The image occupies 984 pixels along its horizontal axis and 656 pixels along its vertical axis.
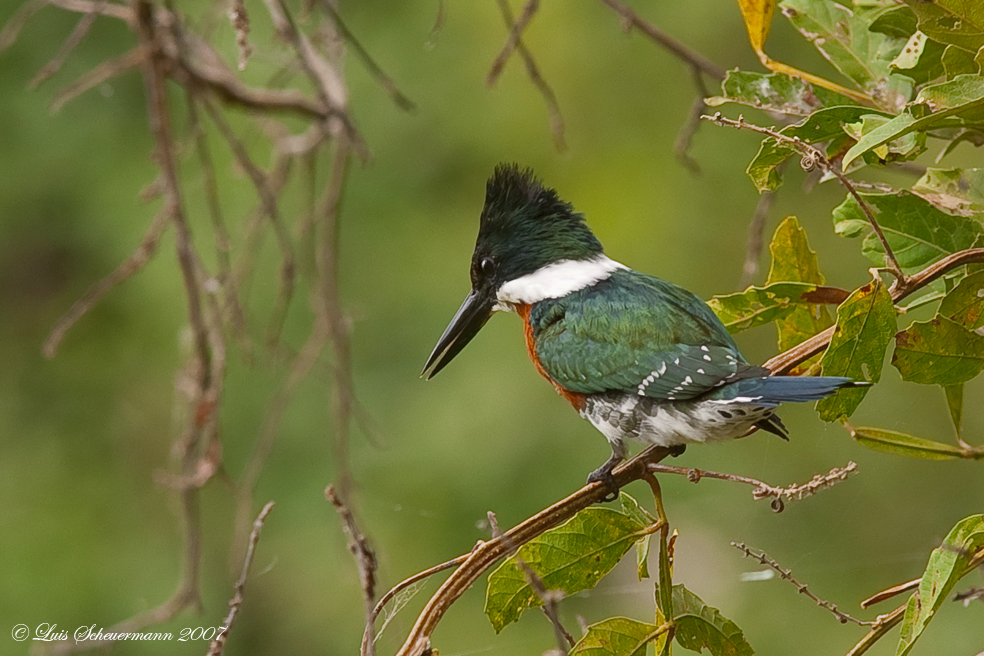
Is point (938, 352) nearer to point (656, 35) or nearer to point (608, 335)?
point (608, 335)

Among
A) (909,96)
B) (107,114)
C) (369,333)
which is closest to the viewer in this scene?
(909,96)

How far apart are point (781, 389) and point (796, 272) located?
17cm

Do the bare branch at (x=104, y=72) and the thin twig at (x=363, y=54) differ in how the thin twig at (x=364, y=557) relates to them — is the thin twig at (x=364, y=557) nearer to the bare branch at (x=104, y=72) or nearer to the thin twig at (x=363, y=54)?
the thin twig at (x=363, y=54)

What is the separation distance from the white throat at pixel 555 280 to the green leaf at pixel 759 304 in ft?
1.38

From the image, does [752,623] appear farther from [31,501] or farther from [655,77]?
[31,501]

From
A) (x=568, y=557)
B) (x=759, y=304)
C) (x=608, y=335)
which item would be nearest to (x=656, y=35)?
(x=608, y=335)

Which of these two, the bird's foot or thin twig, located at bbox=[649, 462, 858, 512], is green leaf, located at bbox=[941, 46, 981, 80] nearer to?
thin twig, located at bbox=[649, 462, 858, 512]

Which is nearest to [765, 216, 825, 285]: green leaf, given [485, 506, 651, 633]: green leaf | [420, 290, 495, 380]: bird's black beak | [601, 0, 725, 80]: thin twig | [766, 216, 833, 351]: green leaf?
[766, 216, 833, 351]: green leaf

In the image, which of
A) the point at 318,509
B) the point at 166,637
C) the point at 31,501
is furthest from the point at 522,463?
the point at 31,501

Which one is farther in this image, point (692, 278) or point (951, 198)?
point (692, 278)

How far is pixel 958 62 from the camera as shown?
1061mm

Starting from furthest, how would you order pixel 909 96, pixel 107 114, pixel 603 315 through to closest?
1. pixel 107 114
2. pixel 603 315
3. pixel 909 96

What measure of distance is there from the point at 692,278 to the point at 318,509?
1.31 metres

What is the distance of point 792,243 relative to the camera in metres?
1.25
